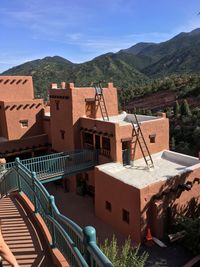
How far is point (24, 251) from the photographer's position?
5.79 meters

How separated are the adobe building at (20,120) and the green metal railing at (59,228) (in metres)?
13.3

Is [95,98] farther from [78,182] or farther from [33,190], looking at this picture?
[33,190]

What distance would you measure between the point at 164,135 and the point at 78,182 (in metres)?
7.45

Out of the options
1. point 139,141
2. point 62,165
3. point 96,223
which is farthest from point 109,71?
point 96,223

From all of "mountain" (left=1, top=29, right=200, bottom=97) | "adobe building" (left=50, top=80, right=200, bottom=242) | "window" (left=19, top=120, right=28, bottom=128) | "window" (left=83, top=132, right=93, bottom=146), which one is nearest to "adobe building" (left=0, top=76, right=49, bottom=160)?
"window" (left=19, top=120, right=28, bottom=128)

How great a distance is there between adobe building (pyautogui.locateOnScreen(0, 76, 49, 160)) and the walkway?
52.1 ft

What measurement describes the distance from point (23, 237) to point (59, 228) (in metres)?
1.61

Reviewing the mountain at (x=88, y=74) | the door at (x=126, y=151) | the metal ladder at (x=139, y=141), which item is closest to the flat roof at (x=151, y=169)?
the metal ladder at (x=139, y=141)

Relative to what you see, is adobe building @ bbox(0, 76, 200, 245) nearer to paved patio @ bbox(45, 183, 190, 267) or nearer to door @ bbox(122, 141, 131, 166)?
door @ bbox(122, 141, 131, 166)

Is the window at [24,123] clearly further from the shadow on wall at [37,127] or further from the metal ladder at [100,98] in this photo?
the metal ladder at [100,98]

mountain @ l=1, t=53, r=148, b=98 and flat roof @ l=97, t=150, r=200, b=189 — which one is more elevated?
mountain @ l=1, t=53, r=148, b=98

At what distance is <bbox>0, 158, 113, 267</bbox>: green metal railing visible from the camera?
3.53 meters

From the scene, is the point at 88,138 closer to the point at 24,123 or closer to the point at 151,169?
the point at 151,169

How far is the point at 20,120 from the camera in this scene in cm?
2483
